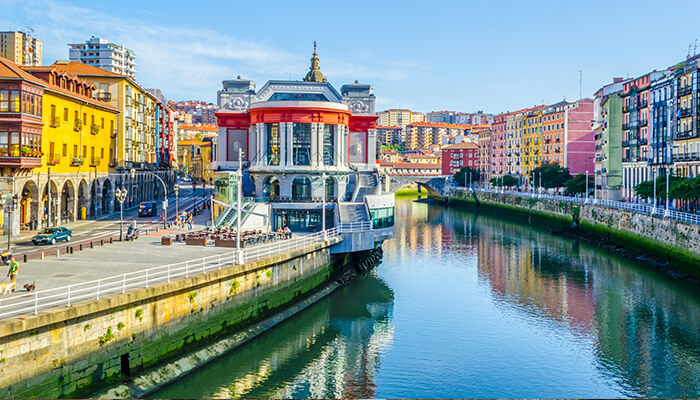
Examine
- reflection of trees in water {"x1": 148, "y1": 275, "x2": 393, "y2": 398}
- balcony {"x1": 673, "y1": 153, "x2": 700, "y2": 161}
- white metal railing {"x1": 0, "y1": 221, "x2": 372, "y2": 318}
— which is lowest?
reflection of trees in water {"x1": 148, "y1": 275, "x2": 393, "y2": 398}

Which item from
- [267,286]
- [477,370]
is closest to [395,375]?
[477,370]

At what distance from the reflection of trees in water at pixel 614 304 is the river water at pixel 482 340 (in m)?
0.11

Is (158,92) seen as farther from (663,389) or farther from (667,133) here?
(663,389)

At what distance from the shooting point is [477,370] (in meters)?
32.2

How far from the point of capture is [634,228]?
70250 mm

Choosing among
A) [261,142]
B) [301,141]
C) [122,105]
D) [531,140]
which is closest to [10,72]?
[261,142]

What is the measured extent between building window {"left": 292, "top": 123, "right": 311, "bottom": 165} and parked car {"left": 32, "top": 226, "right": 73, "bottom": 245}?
2637 centimetres

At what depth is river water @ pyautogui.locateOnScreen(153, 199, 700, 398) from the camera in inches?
1176

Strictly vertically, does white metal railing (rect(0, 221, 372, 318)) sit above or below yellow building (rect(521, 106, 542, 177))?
below

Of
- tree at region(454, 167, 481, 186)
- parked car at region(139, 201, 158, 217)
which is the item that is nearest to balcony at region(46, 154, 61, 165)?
parked car at region(139, 201, 158, 217)

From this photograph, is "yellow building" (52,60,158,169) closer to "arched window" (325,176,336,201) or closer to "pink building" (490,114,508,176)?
"arched window" (325,176,336,201)

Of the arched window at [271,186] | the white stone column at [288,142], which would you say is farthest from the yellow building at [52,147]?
the white stone column at [288,142]

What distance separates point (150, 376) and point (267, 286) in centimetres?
1177

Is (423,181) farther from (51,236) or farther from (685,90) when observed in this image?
(51,236)
